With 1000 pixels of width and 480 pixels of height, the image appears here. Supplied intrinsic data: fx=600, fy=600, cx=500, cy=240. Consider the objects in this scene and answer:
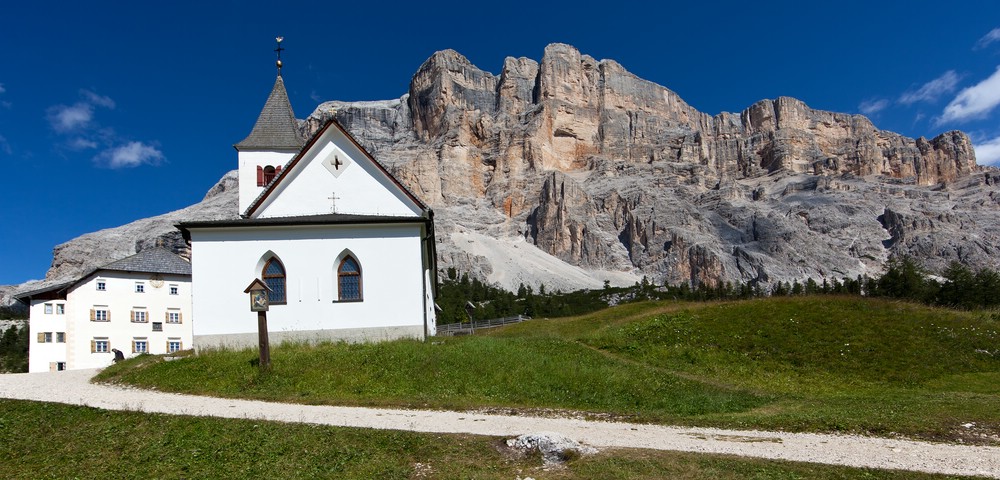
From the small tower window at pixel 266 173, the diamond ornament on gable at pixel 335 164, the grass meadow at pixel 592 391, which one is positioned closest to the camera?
the grass meadow at pixel 592 391

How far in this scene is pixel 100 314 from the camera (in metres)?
38.8

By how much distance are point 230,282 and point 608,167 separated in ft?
572

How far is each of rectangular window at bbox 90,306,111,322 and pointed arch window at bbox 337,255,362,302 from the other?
27258 mm

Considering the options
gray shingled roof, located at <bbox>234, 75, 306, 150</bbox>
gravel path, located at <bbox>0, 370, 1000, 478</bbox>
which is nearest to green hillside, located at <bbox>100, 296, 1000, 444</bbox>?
gravel path, located at <bbox>0, 370, 1000, 478</bbox>

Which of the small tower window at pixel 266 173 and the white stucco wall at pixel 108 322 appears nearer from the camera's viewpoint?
the small tower window at pixel 266 173

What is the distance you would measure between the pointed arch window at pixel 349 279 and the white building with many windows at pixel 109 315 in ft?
85.7

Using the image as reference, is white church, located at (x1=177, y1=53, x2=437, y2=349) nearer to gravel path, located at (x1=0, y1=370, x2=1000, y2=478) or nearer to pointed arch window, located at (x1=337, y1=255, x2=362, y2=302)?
pointed arch window, located at (x1=337, y1=255, x2=362, y2=302)

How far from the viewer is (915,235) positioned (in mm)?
152125

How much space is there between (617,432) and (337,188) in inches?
586

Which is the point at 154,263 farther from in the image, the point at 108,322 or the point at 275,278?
the point at 275,278

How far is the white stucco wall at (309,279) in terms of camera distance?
20.2 metres

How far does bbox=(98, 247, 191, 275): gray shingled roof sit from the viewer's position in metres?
40.8

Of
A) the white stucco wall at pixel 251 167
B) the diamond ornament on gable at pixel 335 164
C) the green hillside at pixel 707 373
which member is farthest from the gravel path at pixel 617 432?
the white stucco wall at pixel 251 167

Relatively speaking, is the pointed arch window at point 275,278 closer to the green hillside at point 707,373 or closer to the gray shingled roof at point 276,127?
the green hillside at point 707,373
